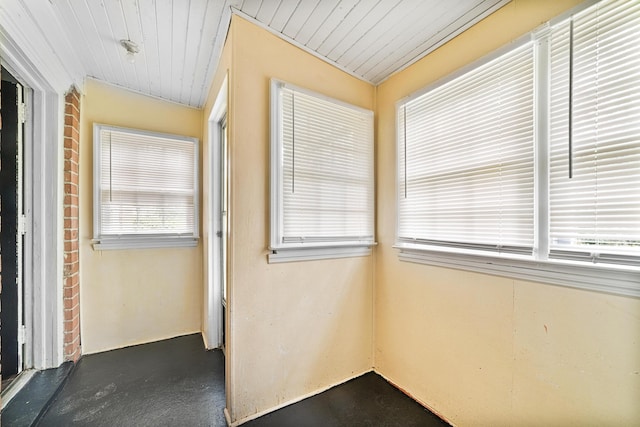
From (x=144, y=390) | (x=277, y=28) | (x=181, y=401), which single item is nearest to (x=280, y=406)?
(x=181, y=401)

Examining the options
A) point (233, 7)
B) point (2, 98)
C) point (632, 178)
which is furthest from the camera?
point (2, 98)

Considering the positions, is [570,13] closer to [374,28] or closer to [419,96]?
[419,96]

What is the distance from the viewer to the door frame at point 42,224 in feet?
6.11

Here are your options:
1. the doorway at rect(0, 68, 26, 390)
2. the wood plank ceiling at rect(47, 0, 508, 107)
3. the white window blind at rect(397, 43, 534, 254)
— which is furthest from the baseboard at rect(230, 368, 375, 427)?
the wood plank ceiling at rect(47, 0, 508, 107)

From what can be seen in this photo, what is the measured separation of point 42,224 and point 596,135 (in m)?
3.33

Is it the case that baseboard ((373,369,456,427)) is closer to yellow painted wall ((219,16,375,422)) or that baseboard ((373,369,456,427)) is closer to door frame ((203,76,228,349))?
yellow painted wall ((219,16,375,422))

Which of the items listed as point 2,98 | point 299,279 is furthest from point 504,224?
point 2,98

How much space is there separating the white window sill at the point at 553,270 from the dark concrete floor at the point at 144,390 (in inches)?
69.8

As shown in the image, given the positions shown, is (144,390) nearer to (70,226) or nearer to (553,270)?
(70,226)

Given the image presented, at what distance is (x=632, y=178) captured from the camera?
1021 mm

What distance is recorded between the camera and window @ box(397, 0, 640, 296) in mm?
1042

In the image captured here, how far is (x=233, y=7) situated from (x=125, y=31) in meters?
0.82

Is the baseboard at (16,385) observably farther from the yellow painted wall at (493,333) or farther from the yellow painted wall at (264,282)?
the yellow painted wall at (493,333)

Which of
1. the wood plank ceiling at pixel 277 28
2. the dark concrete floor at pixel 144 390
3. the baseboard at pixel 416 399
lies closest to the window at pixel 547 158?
the wood plank ceiling at pixel 277 28
